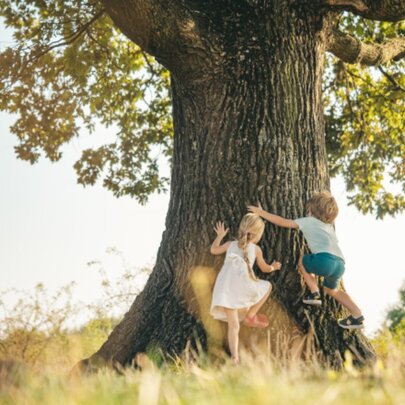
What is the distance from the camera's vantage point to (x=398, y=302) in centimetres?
2744

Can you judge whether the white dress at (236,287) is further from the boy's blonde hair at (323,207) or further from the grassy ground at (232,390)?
the grassy ground at (232,390)

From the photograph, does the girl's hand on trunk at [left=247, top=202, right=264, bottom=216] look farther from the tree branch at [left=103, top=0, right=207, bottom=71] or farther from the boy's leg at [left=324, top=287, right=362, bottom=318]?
the tree branch at [left=103, top=0, right=207, bottom=71]

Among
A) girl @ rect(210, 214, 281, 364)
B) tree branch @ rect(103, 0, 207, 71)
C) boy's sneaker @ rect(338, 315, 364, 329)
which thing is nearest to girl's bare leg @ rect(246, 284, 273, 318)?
girl @ rect(210, 214, 281, 364)

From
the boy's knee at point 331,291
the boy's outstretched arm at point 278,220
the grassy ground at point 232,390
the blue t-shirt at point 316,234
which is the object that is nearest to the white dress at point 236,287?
the boy's outstretched arm at point 278,220

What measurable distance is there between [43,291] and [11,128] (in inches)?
162

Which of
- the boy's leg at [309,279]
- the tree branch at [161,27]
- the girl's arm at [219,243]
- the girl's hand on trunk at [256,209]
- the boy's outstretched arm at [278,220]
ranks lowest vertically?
the boy's leg at [309,279]

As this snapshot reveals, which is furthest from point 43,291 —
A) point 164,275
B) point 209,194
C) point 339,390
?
point 339,390

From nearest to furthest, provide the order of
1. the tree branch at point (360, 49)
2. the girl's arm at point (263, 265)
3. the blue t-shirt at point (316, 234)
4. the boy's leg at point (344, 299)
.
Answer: the girl's arm at point (263, 265) → the blue t-shirt at point (316, 234) → the boy's leg at point (344, 299) → the tree branch at point (360, 49)

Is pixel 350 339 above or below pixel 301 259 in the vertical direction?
below

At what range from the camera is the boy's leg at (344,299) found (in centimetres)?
843

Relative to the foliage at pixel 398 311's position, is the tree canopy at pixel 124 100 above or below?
above

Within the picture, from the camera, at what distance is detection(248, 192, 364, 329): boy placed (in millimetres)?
8234

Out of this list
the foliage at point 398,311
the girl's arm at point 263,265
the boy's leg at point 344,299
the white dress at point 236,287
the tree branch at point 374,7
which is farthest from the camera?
the foliage at point 398,311

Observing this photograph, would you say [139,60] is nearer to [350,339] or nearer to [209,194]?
[209,194]
